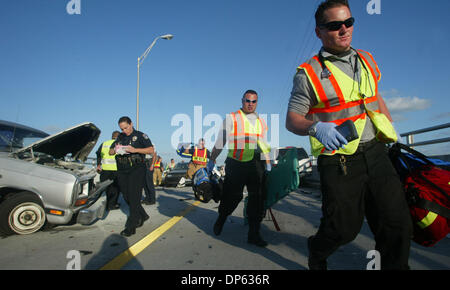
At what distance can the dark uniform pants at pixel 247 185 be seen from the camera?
A: 366 cm

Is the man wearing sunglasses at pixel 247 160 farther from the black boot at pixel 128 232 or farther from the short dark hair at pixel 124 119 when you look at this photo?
the short dark hair at pixel 124 119

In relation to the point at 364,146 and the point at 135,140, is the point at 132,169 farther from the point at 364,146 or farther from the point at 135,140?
the point at 364,146

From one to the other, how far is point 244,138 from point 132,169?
1927mm

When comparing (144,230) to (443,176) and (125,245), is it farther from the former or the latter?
(443,176)

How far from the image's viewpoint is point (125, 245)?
136 inches

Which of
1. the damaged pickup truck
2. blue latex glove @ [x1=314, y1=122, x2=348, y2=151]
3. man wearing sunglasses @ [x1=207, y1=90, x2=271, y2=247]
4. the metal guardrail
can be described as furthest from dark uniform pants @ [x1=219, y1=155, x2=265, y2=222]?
the metal guardrail

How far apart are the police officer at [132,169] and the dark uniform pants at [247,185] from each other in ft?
4.56

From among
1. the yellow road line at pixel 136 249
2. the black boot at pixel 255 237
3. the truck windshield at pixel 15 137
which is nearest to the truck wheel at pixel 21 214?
the truck windshield at pixel 15 137

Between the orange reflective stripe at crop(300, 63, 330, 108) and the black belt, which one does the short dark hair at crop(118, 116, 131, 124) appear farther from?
the black belt

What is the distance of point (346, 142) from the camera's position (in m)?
1.65

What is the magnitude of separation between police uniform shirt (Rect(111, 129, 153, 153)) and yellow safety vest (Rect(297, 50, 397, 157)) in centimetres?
351

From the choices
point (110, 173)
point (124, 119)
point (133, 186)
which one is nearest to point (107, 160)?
point (110, 173)
